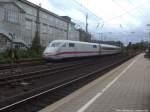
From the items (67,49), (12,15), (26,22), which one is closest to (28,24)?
(26,22)

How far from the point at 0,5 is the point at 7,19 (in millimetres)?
2997

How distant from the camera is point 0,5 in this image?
183ft

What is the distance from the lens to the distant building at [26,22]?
5709 centimetres

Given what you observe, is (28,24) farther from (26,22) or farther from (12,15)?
(12,15)

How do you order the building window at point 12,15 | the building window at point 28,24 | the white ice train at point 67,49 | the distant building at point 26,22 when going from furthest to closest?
the building window at point 28,24
the building window at point 12,15
the distant building at point 26,22
the white ice train at point 67,49

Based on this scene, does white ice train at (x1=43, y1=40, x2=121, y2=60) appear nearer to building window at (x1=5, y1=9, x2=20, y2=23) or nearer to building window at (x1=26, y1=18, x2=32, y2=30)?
building window at (x1=5, y1=9, x2=20, y2=23)

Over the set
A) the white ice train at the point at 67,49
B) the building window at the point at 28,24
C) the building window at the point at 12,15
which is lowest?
the white ice train at the point at 67,49

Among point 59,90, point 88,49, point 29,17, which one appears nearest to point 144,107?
point 59,90

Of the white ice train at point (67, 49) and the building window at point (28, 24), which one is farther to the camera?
the building window at point (28, 24)

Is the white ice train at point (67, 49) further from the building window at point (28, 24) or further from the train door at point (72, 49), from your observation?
the building window at point (28, 24)

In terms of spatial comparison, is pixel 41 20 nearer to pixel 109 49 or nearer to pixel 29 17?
pixel 29 17

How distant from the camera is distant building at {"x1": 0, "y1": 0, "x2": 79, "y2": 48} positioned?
187 feet

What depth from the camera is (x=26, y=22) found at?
65.1m

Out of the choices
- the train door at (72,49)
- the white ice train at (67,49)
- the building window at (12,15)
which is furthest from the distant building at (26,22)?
the train door at (72,49)
